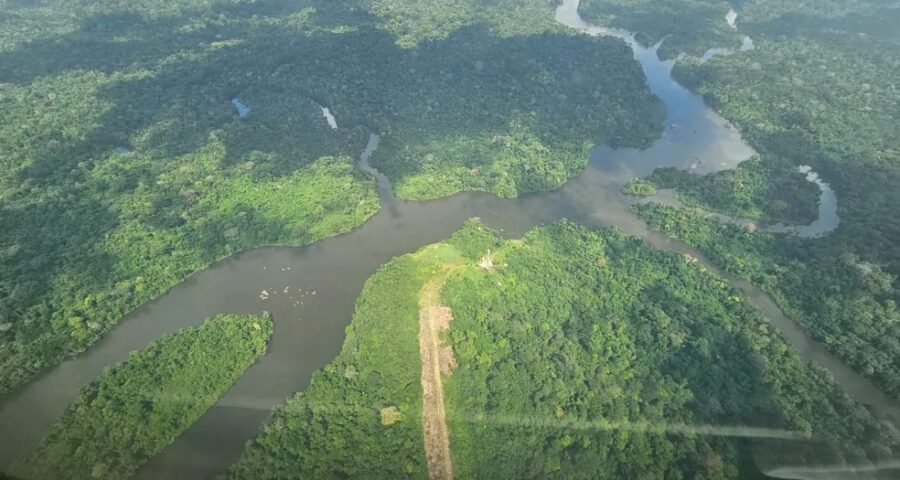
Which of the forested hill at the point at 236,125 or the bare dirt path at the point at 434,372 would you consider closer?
the bare dirt path at the point at 434,372

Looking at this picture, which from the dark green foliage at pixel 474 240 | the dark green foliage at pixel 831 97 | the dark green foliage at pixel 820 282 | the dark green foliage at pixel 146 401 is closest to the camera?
the dark green foliage at pixel 146 401

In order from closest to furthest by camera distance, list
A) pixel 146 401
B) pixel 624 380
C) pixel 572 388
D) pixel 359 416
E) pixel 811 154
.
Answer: pixel 359 416 < pixel 146 401 < pixel 572 388 < pixel 624 380 < pixel 811 154

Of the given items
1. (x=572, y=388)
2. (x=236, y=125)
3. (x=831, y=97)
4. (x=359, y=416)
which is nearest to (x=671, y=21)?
(x=831, y=97)

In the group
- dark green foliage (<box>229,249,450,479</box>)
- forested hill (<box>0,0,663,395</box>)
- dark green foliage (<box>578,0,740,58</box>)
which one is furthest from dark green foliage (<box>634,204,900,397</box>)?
dark green foliage (<box>578,0,740,58</box>)

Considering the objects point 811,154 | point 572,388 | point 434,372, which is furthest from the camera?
point 811,154

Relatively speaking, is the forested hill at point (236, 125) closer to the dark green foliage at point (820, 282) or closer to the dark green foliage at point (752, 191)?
the dark green foliage at point (752, 191)

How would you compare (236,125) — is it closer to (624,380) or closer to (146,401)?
(146,401)

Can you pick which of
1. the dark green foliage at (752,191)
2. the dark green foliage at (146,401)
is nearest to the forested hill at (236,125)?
the dark green foliage at (146,401)
